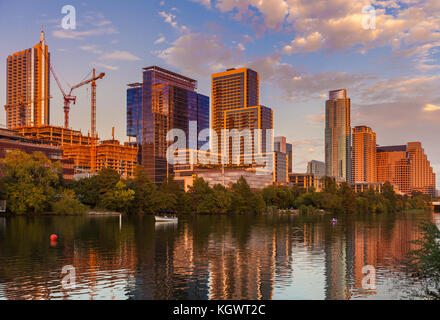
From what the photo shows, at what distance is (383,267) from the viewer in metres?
46.9

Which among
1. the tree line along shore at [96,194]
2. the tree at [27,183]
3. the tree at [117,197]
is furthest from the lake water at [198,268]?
the tree at [117,197]

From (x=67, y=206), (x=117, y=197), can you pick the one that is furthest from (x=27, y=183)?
(x=117, y=197)

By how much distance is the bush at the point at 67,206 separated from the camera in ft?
452

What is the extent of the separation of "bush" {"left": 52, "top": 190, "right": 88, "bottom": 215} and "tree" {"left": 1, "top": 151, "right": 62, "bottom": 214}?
2936mm

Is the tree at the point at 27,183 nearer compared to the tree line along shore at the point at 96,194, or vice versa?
the tree at the point at 27,183

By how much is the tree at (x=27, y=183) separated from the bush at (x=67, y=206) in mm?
2936

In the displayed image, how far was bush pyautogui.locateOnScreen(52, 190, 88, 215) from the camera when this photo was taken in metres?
138

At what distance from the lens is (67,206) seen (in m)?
139
